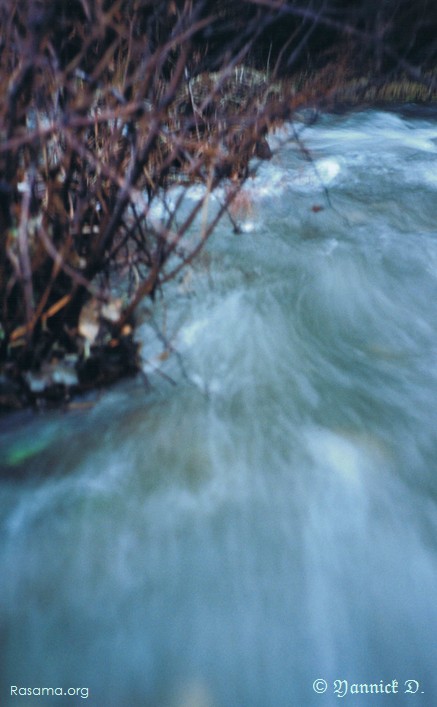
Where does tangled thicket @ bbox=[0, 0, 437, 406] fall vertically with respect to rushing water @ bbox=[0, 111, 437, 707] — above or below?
above

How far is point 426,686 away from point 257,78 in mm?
5534

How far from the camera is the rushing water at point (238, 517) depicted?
1310mm

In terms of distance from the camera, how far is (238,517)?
63.4 inches

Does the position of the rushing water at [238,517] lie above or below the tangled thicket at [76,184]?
below

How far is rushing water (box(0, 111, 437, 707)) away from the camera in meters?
1.31

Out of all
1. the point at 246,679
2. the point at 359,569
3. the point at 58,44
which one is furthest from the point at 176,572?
the point at 58,44

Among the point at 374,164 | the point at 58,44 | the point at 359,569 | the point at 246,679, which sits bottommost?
the point at 246,679

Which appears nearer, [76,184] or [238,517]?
[238,517]

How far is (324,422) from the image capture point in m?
1.93

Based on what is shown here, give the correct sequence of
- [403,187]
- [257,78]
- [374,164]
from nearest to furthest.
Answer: [403,187] < [374,164] < [257,78]

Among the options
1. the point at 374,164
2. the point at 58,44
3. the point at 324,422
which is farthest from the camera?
the point at 374,164

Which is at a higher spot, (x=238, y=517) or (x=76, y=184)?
(x=76, y=184)

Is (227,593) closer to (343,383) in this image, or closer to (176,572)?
(176,572)

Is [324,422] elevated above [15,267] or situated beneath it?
situated beneath
